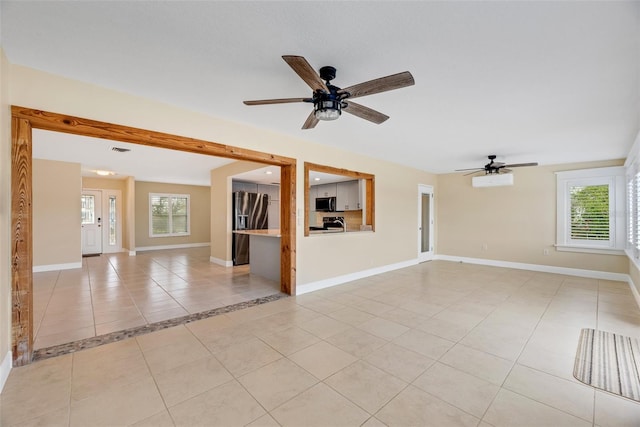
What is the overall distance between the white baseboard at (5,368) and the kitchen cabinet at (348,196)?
6450 millimetres

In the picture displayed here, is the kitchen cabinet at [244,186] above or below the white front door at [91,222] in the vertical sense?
above

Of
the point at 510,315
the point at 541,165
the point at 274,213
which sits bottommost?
the point at 510,315

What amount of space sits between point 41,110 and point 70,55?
58cm

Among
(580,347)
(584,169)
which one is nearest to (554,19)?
(580,347)

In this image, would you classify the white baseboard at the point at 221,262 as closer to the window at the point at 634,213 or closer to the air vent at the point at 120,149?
the air vent at the point at 120,149

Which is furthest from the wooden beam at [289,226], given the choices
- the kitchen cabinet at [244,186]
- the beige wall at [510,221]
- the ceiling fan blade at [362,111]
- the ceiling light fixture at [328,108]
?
the beige wall at [510,221]

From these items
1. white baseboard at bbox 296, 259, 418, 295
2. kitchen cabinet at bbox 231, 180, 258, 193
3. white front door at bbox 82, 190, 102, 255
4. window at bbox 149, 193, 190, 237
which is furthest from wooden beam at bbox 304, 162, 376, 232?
white front door at bbox 82, 190, 102, 255

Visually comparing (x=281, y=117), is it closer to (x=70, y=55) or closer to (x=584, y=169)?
(x=70, y=55)

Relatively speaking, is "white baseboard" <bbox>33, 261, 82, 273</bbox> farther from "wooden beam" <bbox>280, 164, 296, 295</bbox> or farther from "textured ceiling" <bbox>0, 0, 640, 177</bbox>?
"textured ceiling" <bbox>0, 0, 640, 177</bbox>

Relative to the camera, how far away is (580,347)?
2551mm

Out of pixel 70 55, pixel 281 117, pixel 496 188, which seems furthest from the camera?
pixel 496 188

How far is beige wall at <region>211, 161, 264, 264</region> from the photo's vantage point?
21.1 feet

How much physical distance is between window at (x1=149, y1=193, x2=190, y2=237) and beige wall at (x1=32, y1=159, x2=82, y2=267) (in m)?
3.02

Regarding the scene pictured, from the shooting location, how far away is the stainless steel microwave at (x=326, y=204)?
8.02 metres
